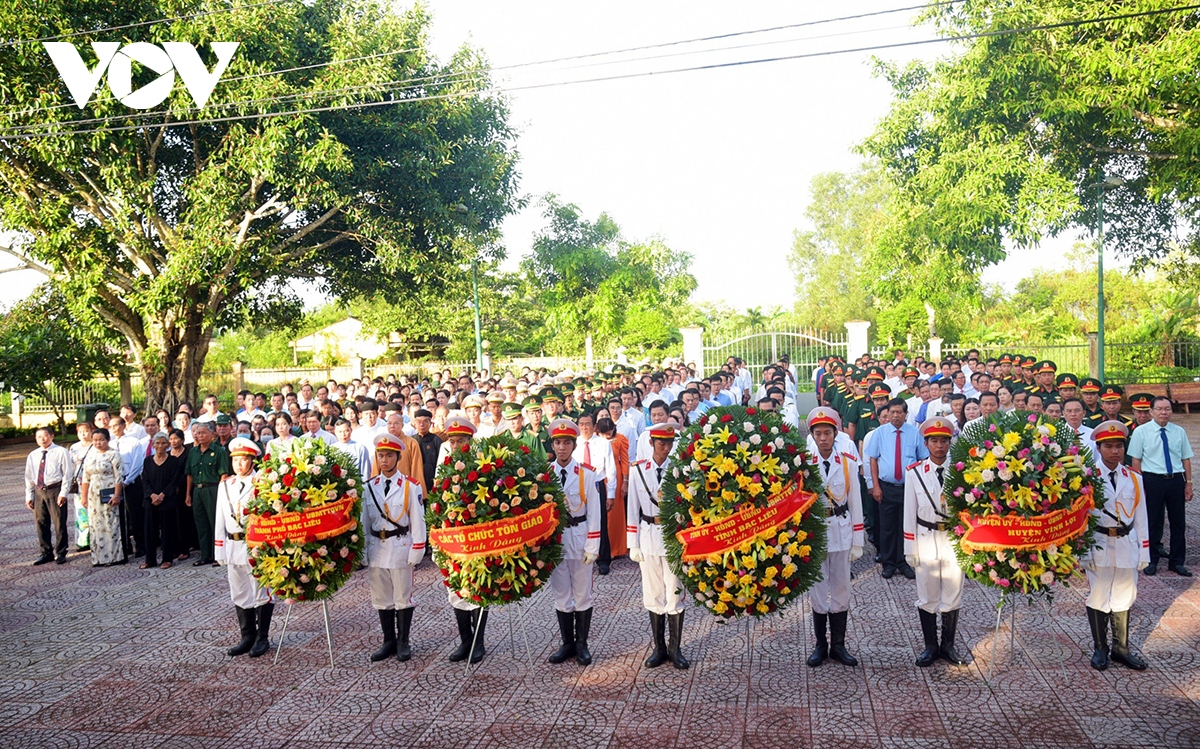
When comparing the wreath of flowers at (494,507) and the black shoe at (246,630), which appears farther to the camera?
the black shoe at (246,630)

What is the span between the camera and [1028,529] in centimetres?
602

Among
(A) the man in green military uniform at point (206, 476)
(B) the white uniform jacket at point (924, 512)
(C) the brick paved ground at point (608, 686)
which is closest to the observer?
(C) the brick paved ground at point (608, 686)

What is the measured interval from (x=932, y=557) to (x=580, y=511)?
8.59ft

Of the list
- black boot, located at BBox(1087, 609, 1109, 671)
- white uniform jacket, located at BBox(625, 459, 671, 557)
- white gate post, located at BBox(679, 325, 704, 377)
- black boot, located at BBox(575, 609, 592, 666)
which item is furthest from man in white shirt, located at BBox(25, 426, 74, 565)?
white gate post, located at BBox(679, 325, 704, 377)

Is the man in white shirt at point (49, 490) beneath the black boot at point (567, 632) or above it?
above

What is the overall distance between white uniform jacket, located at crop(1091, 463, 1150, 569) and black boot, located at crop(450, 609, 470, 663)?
4.57 metres

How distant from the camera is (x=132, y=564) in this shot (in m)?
10.8

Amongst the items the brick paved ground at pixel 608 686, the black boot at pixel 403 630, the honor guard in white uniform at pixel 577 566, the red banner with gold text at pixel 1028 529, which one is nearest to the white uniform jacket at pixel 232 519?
the brick paved ground at pixel 608 686

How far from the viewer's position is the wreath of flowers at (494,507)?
6.45m

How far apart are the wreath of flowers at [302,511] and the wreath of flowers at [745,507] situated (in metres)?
2.46

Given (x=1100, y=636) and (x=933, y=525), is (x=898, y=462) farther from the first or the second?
(x=1100, y=636)

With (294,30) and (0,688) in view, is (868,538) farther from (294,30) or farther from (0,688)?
(294,30)

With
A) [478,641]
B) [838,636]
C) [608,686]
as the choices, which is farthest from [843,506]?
[478,641]

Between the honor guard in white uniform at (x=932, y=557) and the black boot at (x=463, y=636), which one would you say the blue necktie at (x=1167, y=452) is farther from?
the black boot at (x=463, y=636)
